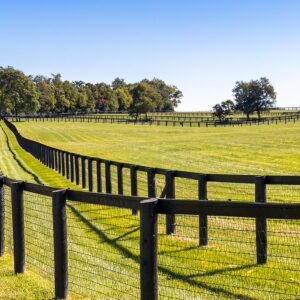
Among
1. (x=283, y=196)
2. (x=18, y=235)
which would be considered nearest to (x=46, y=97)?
(x=283, y=196)

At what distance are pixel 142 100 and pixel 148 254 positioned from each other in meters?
122

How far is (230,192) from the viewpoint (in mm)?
16641

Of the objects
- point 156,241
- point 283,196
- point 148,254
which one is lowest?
point 283,196

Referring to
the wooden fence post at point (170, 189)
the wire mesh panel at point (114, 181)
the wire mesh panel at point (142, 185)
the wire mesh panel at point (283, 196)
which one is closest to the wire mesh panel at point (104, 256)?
the wooden fence post at point (170, 189)

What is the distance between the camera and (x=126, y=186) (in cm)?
1877

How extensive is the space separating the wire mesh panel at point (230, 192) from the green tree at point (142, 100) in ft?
353

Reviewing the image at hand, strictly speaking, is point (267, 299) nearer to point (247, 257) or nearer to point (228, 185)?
point (247, 257)

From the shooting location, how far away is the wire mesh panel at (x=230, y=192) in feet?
50.7

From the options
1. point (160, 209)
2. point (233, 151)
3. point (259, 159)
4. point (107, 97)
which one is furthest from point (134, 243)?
point (107, 97)

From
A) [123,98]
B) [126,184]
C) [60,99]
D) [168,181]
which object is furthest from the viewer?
[123,98]

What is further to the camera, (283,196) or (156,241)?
(283,196)

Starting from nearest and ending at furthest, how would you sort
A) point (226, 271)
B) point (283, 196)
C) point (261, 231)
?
point (226, 271)
point (261, 231)
point (283, 196)

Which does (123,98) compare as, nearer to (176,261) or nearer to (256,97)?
(256,97)

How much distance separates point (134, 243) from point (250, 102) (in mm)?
124982
